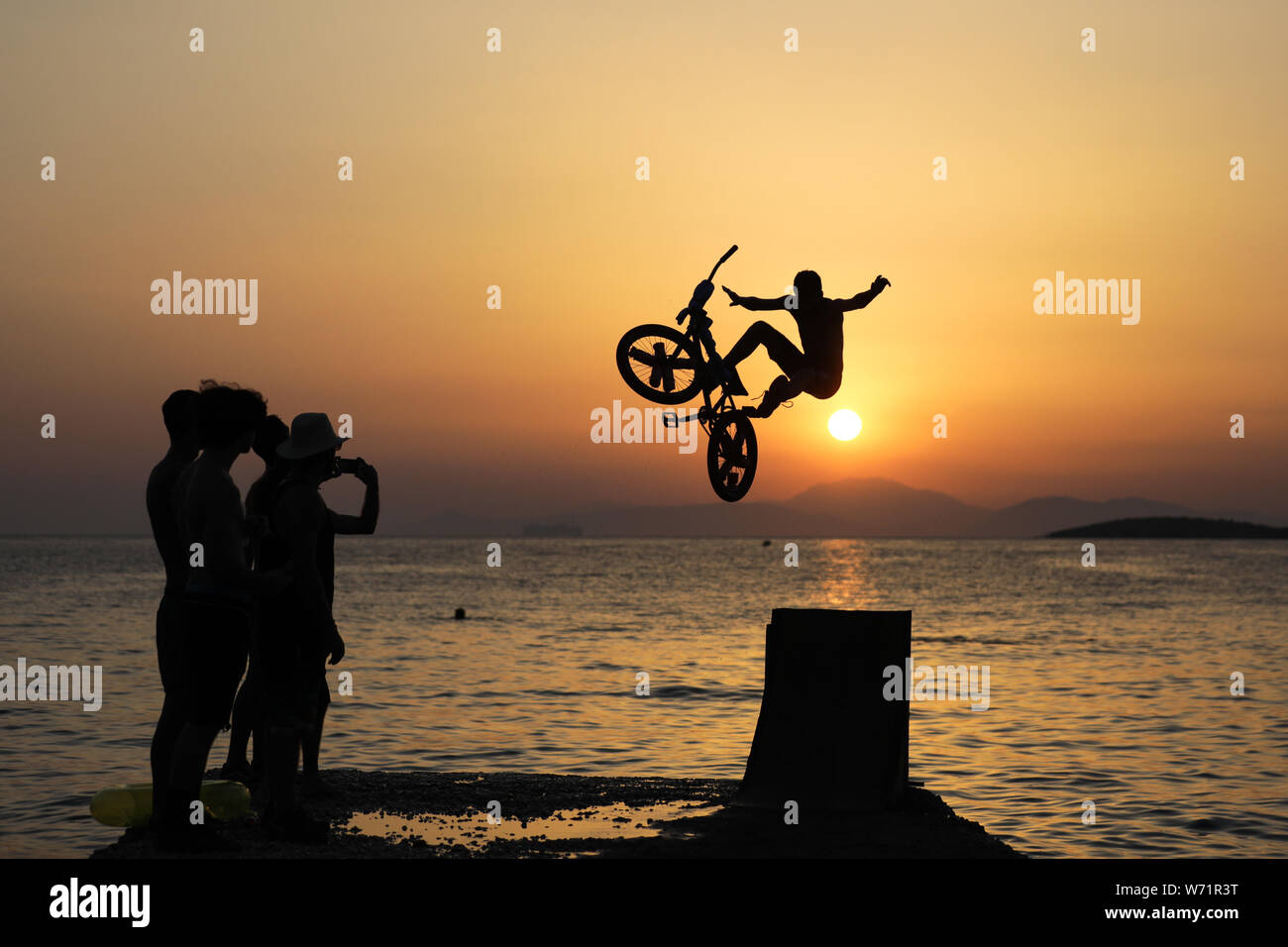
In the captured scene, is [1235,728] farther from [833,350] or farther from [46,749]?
[46,749]

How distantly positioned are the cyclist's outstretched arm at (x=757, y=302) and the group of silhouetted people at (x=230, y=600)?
3462mm

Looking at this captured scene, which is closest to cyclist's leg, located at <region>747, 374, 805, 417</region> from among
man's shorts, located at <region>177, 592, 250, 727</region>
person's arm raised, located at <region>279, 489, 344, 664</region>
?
person's arm raised, located at <region>279, 489, 344, 664</region>

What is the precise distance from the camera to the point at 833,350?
10.4m

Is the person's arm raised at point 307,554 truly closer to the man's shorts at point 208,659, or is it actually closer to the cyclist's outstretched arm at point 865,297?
the man's shorts at point 208,659

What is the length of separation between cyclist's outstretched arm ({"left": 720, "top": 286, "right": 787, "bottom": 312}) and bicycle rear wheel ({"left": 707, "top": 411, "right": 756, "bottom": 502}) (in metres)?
0.96

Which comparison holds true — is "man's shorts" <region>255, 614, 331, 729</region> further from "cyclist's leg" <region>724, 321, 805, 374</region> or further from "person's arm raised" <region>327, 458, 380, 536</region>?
"cyclist's leg" <region>724, 321, 805, 374</region>

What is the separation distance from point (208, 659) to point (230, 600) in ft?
1.13

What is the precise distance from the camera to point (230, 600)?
709 cm

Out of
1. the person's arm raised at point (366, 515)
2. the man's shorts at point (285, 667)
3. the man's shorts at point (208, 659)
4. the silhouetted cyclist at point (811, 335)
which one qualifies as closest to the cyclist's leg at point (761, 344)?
the silhouetted cyclist at point (811, 335)

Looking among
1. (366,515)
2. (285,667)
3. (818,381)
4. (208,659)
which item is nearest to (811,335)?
(818,381)

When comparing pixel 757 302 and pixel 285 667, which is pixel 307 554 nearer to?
pixel 285 667

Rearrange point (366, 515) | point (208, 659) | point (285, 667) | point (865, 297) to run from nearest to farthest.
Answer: point (208, 659)
point (285, 667)
point (366, 515)
point (865, 297)

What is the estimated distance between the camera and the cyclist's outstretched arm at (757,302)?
10398 millimetres

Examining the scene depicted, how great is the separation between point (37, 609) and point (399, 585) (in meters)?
30.0
